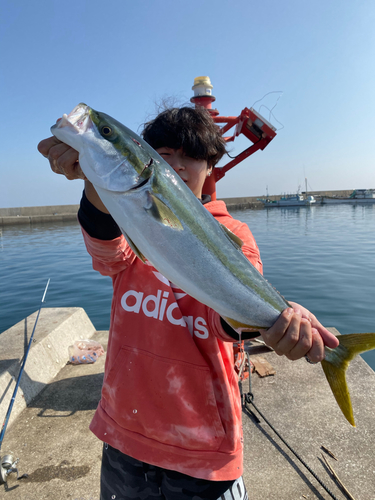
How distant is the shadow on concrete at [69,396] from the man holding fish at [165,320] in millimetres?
2367

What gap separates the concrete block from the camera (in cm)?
378

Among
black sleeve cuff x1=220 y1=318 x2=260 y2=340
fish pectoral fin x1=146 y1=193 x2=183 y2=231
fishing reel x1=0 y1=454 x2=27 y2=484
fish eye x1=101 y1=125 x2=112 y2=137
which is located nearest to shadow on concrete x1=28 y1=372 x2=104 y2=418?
fishing reel x1=0 y1=454 x2=27 y2=484

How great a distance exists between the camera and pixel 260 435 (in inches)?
135

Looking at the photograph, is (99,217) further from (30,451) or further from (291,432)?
(291,432)

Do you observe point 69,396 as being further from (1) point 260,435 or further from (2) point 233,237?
(2) point 233,237

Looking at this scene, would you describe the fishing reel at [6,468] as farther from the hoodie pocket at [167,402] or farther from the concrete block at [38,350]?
the hoodie pocket at [167,402]

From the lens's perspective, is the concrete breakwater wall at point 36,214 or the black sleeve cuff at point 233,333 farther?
the concrete breakwater wall at point 36,214

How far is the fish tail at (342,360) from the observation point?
5.85 feet

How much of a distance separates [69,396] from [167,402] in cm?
303

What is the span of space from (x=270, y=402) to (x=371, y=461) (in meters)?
1.23

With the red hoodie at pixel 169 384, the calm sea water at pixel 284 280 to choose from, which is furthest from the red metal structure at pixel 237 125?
the calm sea water at pixel 284 280

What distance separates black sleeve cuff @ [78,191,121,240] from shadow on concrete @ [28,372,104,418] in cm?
302

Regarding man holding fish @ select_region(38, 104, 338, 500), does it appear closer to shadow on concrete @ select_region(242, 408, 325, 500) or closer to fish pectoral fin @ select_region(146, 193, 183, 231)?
fish pectoral fin @ select_region(146, 193, 183, 231)

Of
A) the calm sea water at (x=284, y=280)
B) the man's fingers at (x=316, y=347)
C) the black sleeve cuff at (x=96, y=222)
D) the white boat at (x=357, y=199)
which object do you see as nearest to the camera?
the man's fingers at (x=316, y=347)
